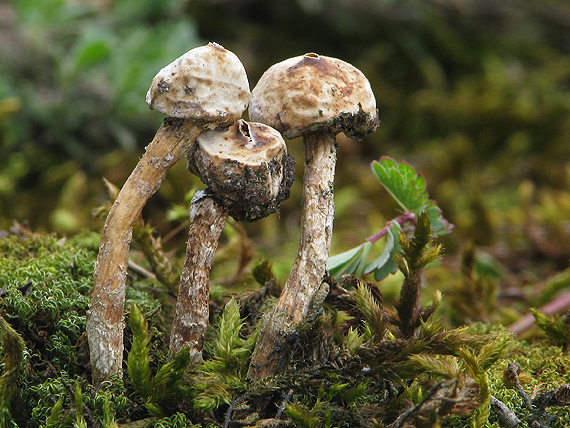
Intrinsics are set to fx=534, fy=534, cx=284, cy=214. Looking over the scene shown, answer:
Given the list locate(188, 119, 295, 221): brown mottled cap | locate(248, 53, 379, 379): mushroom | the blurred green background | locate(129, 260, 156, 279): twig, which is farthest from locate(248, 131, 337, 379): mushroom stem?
the blurred green background

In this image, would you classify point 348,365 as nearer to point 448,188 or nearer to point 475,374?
A: point 475,374

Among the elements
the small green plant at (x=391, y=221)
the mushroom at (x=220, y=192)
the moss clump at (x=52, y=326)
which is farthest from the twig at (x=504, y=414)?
the moss clump at (x=52, y=326)

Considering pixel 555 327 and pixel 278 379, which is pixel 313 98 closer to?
pixel 278 379

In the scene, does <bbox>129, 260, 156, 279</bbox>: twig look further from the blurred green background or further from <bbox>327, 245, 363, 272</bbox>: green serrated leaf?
<bbox>327, 245, 363, 272</bbox>: green serrated leaf

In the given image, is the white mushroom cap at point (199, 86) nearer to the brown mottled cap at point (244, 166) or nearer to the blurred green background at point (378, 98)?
the brown mottled cap at point (244, 166)

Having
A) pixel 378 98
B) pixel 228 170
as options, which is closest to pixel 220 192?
pixel 228 170

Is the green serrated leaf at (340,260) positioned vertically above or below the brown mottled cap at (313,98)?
below
